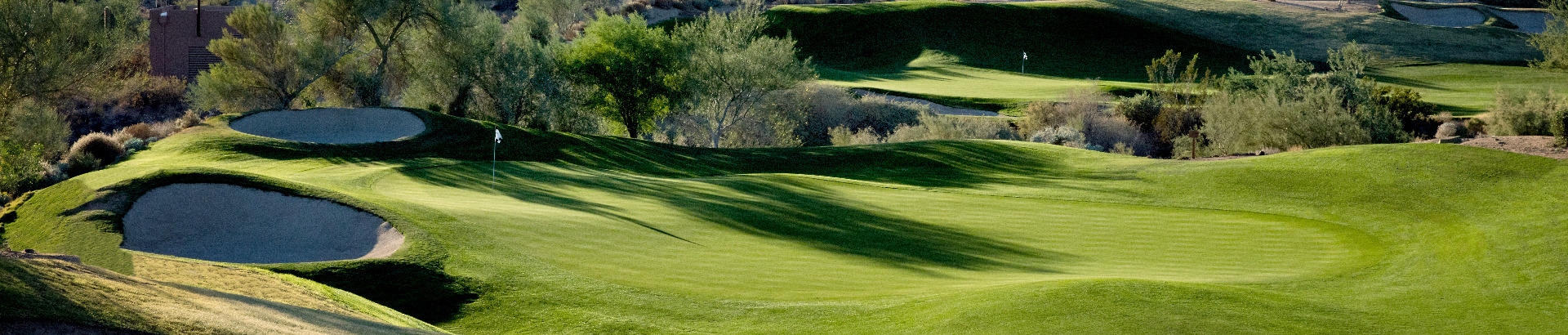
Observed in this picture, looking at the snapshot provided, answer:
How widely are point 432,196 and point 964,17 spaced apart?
56.6 meters

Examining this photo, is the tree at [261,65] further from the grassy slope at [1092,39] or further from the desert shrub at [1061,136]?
the grassy slope at [1092,39]

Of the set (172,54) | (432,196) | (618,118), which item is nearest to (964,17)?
(618,118)

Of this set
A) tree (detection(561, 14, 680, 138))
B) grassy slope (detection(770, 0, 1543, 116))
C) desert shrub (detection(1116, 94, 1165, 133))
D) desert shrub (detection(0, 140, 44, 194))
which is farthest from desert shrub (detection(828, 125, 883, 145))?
desert shrub (detection(0, 140, 44, 194))

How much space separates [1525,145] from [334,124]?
26404 mm

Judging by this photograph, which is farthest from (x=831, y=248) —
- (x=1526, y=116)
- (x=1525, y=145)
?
(x=1526, y=116)

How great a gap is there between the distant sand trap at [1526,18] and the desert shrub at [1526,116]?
2440 inches

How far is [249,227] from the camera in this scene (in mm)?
11602

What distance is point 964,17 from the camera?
67.6 m

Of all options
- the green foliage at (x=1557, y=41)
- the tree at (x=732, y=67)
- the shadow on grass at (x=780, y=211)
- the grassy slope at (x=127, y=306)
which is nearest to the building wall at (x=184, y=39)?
the tree at (x=732, y=67)

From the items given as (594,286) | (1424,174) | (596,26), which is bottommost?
(594,286)

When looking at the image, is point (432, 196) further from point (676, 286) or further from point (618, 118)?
point (618, 118)

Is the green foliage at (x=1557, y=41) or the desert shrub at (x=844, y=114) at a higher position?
the green foliage at (x=1557, y=41)

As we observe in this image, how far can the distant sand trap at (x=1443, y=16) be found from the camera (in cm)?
8062

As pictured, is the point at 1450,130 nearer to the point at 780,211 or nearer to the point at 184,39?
the point at 780,211
